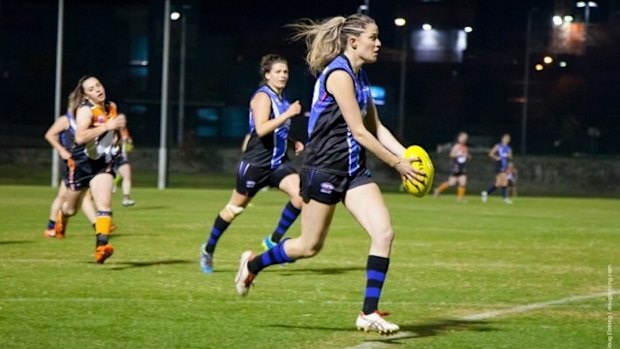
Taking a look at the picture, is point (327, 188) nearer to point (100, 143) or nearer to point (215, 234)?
point (215, 234)

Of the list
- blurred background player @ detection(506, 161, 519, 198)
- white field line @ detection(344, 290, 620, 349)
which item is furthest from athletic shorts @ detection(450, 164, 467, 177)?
white field line @ detection(344, 290, 620, 349)

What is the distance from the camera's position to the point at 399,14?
42.1 meters

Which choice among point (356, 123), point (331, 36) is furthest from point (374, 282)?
point (331, 36)

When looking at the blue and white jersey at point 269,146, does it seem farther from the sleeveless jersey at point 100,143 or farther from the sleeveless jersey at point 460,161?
the sleeveless jersey at point 460,161

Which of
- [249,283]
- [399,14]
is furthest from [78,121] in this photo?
[399,14]

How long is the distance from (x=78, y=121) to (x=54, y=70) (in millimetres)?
27667

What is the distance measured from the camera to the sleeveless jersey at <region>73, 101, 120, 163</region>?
503 inches

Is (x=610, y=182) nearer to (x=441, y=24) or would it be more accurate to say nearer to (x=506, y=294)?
(x=441, y=24)

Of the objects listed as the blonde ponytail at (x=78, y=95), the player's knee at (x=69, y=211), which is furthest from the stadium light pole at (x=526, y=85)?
the blonde ponytail at (x=78, y=95)

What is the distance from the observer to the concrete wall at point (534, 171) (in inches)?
1619

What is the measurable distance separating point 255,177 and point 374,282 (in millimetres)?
4824

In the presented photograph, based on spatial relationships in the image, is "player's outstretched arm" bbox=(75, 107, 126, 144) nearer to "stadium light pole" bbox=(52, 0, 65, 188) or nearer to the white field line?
the white field line

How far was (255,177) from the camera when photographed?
12930 millimetres

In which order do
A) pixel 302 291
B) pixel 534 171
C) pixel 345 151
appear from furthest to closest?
pixel 534 171, pixel 302 291, pixel 345 151
